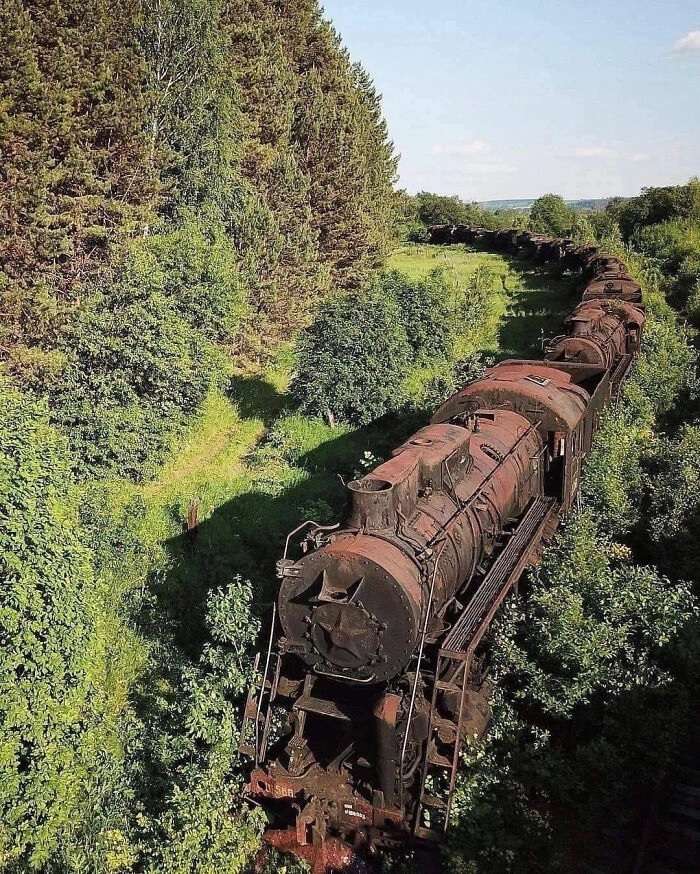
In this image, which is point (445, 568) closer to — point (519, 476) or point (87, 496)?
point (519, 476)

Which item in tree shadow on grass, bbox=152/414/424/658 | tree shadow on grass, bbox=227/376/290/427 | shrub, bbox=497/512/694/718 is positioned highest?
shrub, bbox=497/512/694/718

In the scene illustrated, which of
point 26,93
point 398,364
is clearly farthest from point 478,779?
point 26,93

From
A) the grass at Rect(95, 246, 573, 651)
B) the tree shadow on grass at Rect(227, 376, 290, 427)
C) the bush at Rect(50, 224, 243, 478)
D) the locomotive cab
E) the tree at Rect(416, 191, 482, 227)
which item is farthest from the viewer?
the tree at Rect(416, 191, 482, 227)

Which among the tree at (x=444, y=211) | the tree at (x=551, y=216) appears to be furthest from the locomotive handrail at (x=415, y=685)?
the tree at (x=444, y=211)

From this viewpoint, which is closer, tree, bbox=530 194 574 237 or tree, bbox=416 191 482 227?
tree, bbox=530 194 574 237

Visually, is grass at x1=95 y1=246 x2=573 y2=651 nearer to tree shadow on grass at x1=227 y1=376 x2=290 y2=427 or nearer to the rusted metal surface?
tree shadow on grass at x1=227 y1=376 x2=290 y2=427

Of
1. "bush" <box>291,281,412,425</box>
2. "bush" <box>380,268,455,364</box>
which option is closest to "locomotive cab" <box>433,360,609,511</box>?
"bush" <box>291,281,412,425</box>

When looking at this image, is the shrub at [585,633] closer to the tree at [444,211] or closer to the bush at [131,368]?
the bush at [131,368]

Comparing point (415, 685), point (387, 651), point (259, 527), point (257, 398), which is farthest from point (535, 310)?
point (415, 685)
